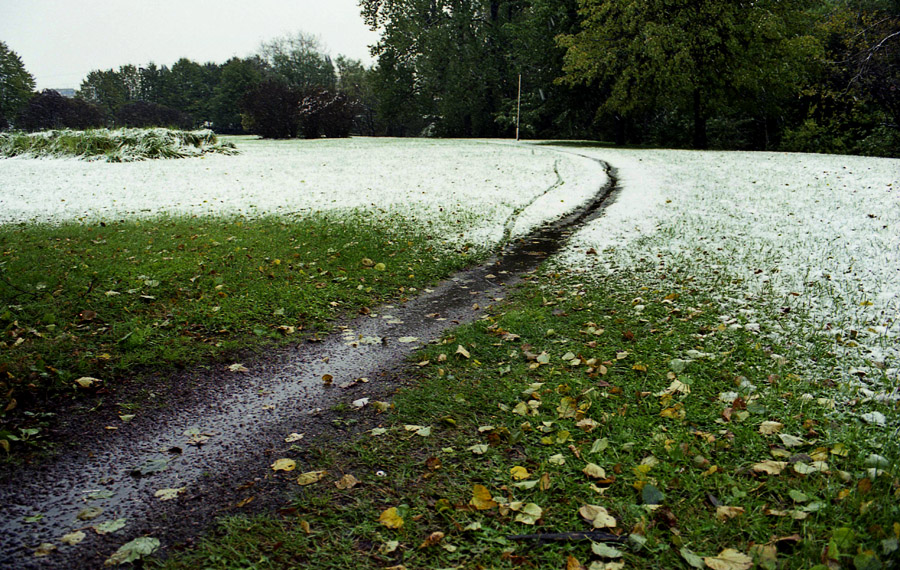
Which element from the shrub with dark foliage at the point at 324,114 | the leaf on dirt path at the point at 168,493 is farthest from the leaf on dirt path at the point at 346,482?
the shrub with dark foliage at the point at 324,114

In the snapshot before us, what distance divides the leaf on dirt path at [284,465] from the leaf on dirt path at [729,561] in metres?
2.19

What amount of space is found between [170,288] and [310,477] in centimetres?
376

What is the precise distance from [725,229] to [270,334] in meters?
7.36

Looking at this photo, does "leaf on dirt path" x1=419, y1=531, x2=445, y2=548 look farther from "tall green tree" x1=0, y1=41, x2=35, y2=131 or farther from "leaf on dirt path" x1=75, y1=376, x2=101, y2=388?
"tall green tree" x1=0, y1=41, x2=35, y2=131

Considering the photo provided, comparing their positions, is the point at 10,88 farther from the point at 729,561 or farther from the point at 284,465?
the point at 729,561

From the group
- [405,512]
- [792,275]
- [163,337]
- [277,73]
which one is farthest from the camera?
[277,73]

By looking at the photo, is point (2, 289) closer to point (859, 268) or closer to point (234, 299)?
point (234, 299)

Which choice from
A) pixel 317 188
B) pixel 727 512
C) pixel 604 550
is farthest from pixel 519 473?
pixel 317 188

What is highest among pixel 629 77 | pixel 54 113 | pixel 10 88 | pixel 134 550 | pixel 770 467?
pixel 10 88

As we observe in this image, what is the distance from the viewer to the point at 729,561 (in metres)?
2.14

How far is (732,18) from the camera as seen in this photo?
20422mm

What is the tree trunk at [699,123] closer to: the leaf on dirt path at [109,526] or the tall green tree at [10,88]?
the leaf on dirt path at [109,526]

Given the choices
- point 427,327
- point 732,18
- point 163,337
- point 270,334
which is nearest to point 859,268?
point 427,327

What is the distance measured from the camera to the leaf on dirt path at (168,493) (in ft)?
8.79
